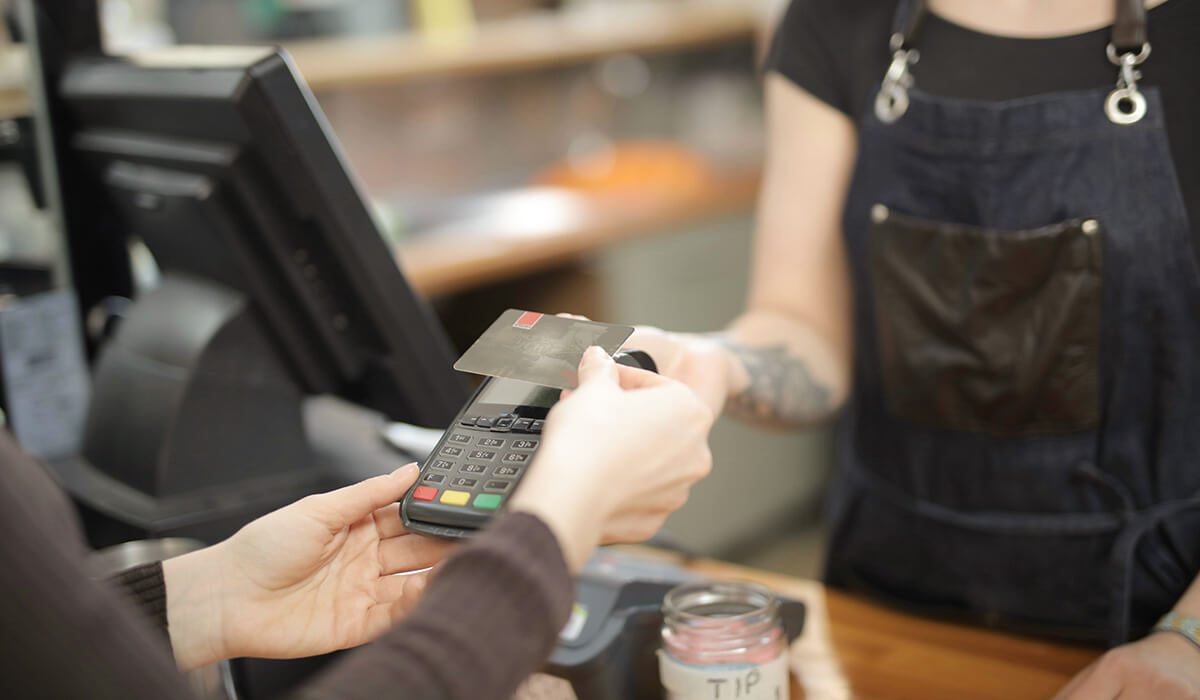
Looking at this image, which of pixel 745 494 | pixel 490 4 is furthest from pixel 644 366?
pixel 490 4

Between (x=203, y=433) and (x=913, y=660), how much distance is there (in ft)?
2.27

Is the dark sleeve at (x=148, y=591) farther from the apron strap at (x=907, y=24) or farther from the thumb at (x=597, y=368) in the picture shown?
the apron strap at (x=907, y=24)

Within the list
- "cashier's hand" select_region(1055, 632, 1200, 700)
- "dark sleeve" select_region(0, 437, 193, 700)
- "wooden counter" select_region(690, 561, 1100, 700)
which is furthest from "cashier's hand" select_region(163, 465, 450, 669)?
"cashier's hand" select_region(1055, 632, 1200, 700)

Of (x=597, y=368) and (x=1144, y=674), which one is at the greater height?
(x=597, y=368)

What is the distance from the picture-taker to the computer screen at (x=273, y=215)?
2.83 feet

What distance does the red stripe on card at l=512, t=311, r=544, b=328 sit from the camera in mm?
724

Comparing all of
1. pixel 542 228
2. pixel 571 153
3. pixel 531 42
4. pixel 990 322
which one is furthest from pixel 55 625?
pixel 571 153

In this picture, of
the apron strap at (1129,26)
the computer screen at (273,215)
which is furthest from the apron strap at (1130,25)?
the computer screen at (273,215)

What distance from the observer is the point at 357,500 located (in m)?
0.72

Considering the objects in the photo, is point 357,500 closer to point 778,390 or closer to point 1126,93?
point 778,390

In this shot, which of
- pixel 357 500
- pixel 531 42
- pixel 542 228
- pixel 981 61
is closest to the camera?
pixel 357 500

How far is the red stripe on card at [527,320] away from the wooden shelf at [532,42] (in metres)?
1.78

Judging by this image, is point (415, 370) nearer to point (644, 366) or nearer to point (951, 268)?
point (644, 366)

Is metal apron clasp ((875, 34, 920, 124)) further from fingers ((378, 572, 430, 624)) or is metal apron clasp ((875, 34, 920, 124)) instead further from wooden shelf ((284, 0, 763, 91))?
wooden shelf ((284, 0, 763, 91))
